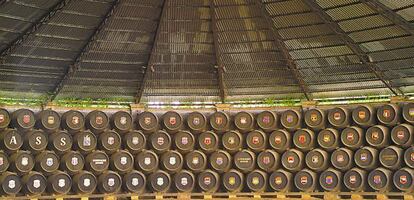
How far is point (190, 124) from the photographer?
2472 cm

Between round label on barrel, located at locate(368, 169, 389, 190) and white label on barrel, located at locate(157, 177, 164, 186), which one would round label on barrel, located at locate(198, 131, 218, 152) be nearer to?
white label on barrel, located at locate(157, 177, 164, 186)

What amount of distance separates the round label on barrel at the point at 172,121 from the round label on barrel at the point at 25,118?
407 cm

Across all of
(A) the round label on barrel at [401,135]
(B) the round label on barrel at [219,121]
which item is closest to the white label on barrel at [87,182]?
(B) the round label on barrel at [219,121]

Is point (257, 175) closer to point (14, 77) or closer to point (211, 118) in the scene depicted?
point (211, 118)

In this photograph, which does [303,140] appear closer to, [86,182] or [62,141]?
[86,182]

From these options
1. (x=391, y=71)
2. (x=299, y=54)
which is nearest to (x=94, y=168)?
(x=299, y=54)

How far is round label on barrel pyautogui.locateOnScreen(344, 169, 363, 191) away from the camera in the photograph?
2347 cm

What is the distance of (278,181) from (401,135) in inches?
153

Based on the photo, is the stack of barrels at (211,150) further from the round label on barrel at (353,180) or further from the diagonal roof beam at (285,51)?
the diagonal roof beam at (285,51)

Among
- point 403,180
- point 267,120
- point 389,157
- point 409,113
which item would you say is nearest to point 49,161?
point 267,120

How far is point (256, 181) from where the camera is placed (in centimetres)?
2430

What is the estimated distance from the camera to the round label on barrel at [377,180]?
23078 millimetres

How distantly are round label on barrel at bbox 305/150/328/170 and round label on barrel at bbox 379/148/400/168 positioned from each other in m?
1.74

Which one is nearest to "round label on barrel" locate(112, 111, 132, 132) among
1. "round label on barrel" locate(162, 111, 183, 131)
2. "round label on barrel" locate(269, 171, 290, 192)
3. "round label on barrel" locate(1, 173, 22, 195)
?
"round label on barrel" locate(162, 111, 183, 131)
